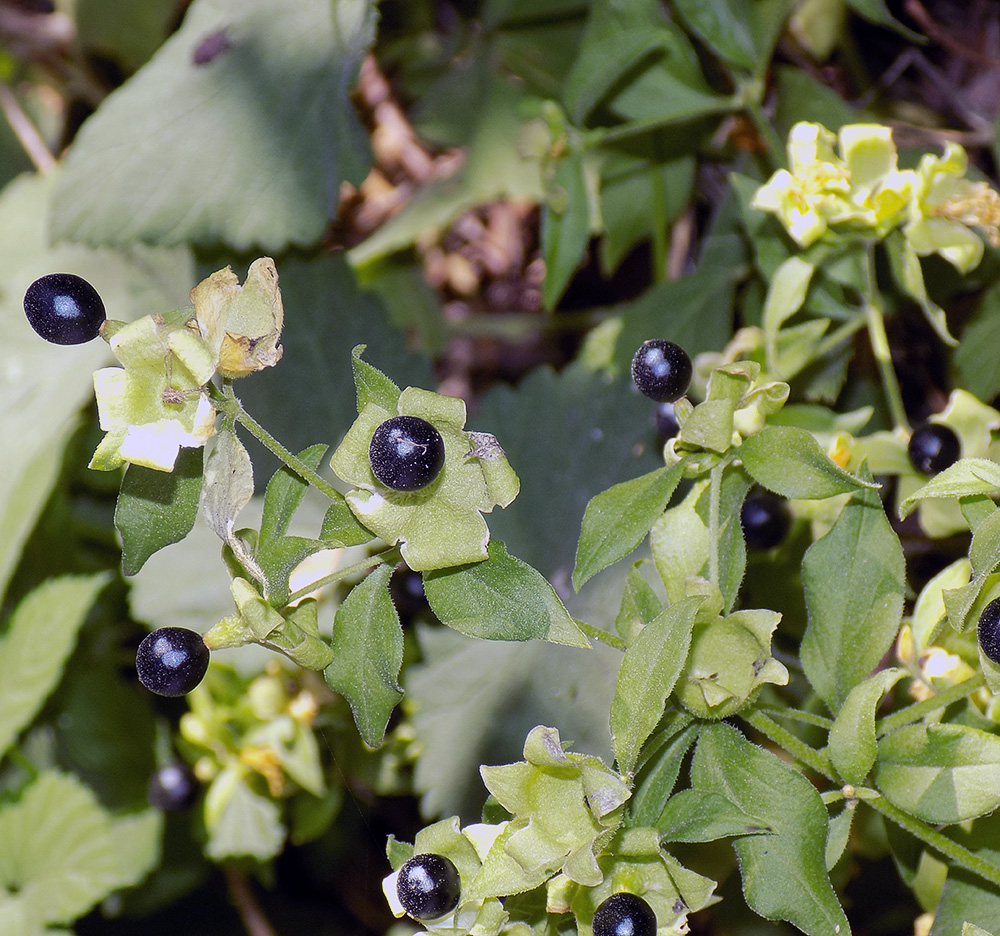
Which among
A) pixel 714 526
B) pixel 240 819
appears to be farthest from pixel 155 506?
pixel 240 819

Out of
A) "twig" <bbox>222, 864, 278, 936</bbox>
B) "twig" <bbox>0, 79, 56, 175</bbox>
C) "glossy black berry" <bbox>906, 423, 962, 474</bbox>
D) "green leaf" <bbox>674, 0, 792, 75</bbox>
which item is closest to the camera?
"glossy black berry" <bbox>906, 423, 962, 474</bbox>

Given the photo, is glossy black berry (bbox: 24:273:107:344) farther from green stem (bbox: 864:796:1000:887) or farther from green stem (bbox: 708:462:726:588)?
green stem (bbox: 864:796:1000:887)

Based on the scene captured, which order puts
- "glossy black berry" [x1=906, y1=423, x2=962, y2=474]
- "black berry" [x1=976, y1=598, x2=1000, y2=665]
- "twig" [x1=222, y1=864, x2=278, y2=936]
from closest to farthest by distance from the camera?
"black berry" [x1=976, y1=598, x2=1000, y2=665] → "glossy black berry" [x1=906, y1=423, x2=962, y2=474] → "twig" [x1=222, y1=864, x2=278, y2=936]

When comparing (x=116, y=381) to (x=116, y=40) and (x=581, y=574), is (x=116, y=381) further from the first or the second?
(x=116, y=40)

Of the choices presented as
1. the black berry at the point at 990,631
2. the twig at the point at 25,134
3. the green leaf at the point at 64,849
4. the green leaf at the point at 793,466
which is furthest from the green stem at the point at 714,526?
the twig at the point at 25,134

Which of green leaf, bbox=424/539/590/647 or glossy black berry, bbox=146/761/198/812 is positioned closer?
green leaf, bbox=424/539/590/647

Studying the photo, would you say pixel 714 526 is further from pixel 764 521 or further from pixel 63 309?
pixel 63 309

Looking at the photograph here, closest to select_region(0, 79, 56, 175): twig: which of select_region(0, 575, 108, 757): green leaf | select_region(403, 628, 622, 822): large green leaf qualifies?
select_region(0, 575, 108, 757): green leaf

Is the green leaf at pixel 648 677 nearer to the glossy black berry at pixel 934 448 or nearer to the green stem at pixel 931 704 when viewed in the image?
the green stem at pixel 931 704

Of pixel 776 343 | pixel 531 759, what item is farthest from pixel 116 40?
pixel 531 759
